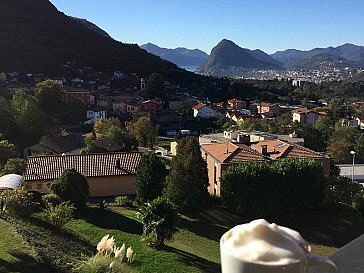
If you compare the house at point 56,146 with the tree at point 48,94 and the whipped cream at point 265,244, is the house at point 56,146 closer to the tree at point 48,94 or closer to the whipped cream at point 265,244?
the tree at point 48,94

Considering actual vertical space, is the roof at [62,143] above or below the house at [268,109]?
above

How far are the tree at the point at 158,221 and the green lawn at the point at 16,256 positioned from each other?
374 cm

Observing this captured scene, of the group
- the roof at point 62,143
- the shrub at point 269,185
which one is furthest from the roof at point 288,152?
the roof at point 62,143

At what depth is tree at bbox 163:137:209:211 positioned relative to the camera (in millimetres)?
15219

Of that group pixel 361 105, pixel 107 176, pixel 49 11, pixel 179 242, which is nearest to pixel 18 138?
pixel 107 176

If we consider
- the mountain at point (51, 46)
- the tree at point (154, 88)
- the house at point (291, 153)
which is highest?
the mountain at point (51, 46)

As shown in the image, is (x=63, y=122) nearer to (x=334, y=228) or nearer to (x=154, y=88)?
(x=154, y=88)

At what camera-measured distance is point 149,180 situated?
49.8 feet

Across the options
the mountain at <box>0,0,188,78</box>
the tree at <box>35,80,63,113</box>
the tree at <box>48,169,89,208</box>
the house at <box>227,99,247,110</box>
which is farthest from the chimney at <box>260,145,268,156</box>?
the mountain at <box>0,0,188,78</box>

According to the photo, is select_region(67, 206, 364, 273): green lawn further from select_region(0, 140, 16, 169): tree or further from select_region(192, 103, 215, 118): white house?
select_region(192, 103, 215, 118): white house

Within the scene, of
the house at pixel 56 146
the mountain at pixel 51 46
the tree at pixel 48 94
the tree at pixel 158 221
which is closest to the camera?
the tree at pixel 158 221

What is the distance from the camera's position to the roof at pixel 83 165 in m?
17.9

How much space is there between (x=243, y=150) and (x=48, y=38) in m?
79.1

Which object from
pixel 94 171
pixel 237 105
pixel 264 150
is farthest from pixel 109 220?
pixel 237 105
